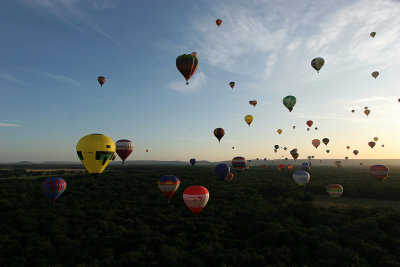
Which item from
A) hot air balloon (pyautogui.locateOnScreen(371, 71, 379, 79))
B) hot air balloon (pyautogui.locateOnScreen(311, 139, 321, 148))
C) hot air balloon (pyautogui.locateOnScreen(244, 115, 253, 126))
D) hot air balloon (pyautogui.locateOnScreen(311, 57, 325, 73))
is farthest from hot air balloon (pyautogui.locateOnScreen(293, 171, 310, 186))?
hot air balloon (pyautogui.locateOnScreen(311, 139, 321, 148))

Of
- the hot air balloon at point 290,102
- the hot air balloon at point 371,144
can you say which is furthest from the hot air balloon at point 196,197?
the hot air balloon at point 371,144

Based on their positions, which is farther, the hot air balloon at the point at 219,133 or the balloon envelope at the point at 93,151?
the hot air balloon at the point at 219,133

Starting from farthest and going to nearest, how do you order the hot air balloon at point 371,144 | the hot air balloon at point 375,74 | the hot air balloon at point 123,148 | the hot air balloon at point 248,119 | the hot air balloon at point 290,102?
1. the hot air balloon at point 371,144
2. the hot air balloon at point 248,119
3. the hot air balloon at point 375,74
4. the hot air balloon at point 290,102
5. the hot air balloon at point 123,148

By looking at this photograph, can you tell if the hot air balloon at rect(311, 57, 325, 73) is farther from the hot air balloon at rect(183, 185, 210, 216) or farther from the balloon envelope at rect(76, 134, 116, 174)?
the balloon envelope at rect(76, 134, 116, 174)

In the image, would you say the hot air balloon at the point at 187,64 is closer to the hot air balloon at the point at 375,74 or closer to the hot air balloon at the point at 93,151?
the hot air balloon at the point at 93,151

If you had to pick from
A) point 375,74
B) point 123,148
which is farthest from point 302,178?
point 375,74


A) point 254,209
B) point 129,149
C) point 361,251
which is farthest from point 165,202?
point 361,251
